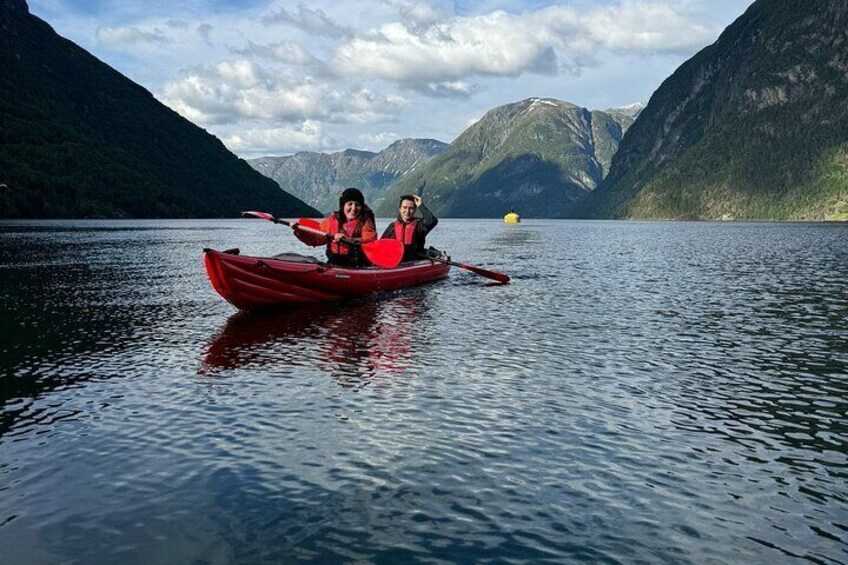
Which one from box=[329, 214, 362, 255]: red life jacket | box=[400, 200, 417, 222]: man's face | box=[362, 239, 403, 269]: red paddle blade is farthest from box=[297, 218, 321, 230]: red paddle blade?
box=[400, 200, 417, 222]: man's face

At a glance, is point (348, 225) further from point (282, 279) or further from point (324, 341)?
point (324, 341)

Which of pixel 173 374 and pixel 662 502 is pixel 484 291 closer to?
pixel 173 374

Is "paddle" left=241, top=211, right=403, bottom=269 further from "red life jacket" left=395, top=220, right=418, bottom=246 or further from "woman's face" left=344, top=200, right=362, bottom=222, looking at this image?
"red life jacket" left=395, top=220, right=418, bottom=246

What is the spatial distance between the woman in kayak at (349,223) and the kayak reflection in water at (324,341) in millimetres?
2911

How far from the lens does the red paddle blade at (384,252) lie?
3319 centimetres

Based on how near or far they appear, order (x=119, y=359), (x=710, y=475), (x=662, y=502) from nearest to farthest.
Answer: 1. (x=662, y=502)
2. (x=710, y=475)
3. (x=119, y=359)

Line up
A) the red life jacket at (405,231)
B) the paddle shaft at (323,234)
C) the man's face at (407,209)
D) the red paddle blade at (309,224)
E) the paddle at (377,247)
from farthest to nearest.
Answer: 1. the red life jacket at (405,231)
2. the man's face at (407,209)
3. the red paddle blade at (309,224)
4. the paddle at (377,247)
5. the paddle shaft at (323,234)

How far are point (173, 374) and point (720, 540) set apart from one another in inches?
554

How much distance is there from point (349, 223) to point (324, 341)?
32.3 ft

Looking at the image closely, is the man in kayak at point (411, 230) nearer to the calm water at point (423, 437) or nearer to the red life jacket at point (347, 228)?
the red life jacket at point (347, 228)

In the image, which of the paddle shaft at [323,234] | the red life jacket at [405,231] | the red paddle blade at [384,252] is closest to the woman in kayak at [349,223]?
the paddle shaft at [323,234]

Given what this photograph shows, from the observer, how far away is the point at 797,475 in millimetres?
11445

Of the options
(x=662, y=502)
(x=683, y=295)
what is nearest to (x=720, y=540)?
(x=662, y=502)

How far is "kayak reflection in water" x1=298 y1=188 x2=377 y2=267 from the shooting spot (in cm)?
3073
